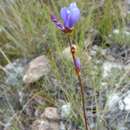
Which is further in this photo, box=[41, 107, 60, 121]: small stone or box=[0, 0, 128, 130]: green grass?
box=[0, 0, 128, 130]: green grass

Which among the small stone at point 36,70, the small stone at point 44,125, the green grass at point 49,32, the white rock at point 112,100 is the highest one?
the green grass at point 49,32

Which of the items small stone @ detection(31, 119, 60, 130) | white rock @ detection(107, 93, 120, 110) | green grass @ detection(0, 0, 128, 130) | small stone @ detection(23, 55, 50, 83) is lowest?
small stone @ detection(31, 119, 60, 130)

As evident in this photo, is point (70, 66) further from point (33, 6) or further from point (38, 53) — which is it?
point (33, 6)

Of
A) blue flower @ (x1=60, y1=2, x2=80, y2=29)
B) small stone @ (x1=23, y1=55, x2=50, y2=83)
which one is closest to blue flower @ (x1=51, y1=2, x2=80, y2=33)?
blue flower @ (x1=60, y1=2, x2=80, y2=29)

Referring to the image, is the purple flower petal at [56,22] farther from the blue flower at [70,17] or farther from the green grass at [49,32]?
the green grass at [49,32]

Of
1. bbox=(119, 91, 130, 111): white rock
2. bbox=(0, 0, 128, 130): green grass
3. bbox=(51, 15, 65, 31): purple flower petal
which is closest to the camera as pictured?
bbox=(51, 15, 65, 31): purple flower petal

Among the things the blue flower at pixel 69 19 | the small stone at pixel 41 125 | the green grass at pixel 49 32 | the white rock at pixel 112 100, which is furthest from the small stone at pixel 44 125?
the blue flower at pixel 69 19

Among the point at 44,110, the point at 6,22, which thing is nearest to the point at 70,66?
the point at 44,110

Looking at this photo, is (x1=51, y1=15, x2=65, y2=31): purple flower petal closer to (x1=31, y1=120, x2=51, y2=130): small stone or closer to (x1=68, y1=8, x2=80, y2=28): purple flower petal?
(x1=68, y1=8, x2=80, y2=28): purple flower petal
